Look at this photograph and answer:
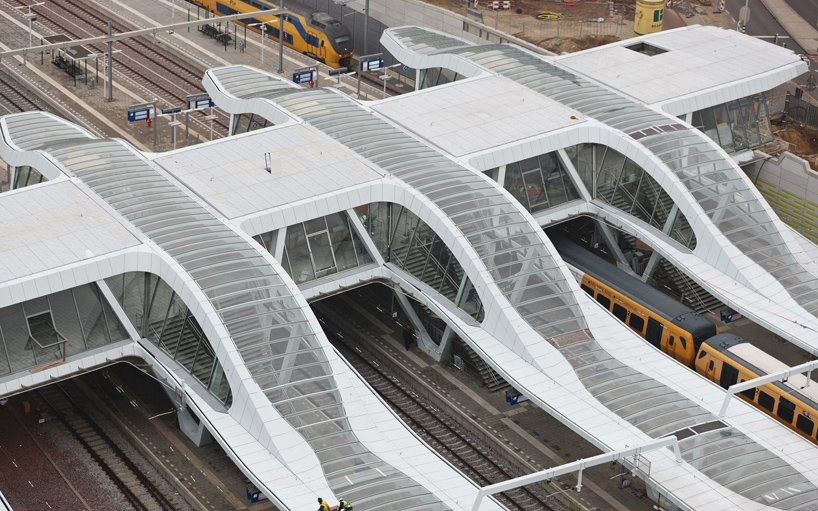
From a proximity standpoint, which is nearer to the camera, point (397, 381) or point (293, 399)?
point (293, 399)

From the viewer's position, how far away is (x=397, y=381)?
216ft

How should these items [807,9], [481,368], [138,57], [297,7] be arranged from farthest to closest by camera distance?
[807,9]
[297,7]
[138,57]
[481,368]

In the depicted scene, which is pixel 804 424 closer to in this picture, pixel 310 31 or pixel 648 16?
pixel 648 16

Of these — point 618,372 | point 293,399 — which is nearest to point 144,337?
point 293,399

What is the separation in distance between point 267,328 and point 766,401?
24.0m

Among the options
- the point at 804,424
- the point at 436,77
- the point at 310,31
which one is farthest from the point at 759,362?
the point at 310,31

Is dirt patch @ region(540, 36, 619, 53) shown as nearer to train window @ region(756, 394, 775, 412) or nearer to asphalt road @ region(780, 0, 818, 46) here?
asphalt road @ region(780, 0, 818, 46)

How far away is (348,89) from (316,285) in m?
37.8

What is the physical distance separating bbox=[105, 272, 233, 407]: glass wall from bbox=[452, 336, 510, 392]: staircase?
569 inches

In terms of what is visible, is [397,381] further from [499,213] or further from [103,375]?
[103,375]

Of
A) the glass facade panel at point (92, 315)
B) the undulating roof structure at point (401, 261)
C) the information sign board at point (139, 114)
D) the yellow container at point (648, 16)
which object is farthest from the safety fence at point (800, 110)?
the glass facade panel at point (92, 315)

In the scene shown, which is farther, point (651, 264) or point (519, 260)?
point (651, 264)

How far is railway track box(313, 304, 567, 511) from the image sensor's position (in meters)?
57.3

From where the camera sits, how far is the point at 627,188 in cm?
7381
